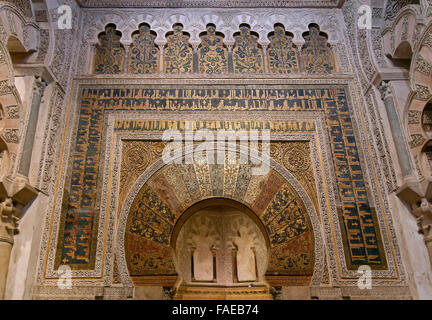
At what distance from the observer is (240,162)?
5.17 metres

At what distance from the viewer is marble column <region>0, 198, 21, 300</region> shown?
4.13 meters

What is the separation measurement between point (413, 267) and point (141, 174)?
365 centimetres

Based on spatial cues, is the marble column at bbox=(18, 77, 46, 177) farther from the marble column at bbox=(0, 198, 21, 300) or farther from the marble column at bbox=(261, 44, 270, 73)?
the marble column at bbox=(261, 44, 270, 73)

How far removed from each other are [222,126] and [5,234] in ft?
10.1

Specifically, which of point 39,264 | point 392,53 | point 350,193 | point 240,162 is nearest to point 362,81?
point 392,53

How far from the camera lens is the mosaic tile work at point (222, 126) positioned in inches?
185

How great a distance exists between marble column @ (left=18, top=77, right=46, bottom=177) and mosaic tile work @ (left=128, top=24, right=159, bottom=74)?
4.57ft

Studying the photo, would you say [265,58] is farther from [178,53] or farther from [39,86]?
[39,86]

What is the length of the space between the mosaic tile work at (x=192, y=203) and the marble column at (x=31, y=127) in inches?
55.4

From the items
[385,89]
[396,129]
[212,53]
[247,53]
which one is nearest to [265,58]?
[247,53]

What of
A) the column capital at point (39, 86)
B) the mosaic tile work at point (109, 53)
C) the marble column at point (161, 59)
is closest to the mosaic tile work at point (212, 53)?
the marble column at point (161, 59)

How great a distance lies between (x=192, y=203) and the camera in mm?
4922

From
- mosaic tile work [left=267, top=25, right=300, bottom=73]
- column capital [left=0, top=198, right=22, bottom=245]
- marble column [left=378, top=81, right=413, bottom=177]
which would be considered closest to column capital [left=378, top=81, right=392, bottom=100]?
marble column [left=378, top=81, right=413, bottom=177]

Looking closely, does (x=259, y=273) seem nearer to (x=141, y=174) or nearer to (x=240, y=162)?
(x=240, y=162)
